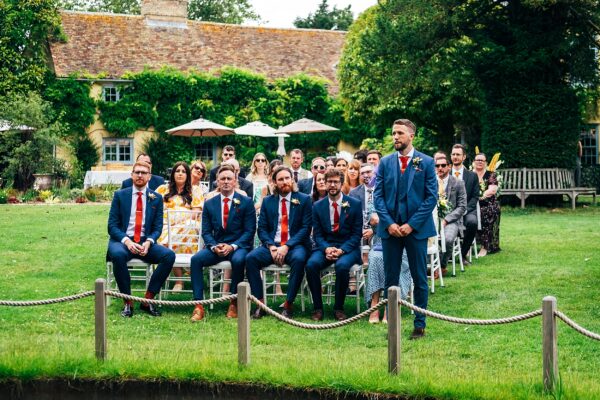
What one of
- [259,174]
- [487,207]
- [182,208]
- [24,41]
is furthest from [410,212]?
[24,41]

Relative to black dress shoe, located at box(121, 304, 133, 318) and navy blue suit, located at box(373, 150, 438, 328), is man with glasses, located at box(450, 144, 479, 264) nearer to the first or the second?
navy blue suit, located at box(373, 150, 438, 328)

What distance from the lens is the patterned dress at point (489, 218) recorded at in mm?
15336

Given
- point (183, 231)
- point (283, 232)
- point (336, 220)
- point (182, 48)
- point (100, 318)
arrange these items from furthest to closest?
point (182, 48), point (183, 231), point (283, 232), point (336, 220), point (100, 318)

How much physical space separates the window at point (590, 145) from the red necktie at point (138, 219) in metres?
30.6

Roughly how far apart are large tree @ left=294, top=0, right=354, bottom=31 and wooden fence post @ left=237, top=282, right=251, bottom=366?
55.6 meters

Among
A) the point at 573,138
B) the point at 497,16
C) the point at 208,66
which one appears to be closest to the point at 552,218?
the point at 573,138

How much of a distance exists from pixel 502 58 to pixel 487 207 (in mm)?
11620

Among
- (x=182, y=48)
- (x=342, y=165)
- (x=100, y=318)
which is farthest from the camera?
(x=182, y=48)

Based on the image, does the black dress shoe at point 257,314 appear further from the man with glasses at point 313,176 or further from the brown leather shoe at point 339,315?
the man with glasses at point 313,176

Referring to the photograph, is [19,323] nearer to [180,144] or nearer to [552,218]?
[552,218]

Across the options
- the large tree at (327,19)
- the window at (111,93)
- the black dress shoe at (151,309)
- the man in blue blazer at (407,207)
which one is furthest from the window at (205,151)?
the man in blue blazer at (407,207)

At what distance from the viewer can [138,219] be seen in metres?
11.0

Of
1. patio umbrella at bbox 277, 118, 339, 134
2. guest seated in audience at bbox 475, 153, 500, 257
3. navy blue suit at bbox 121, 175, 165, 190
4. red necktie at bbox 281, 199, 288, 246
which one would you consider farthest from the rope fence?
patio umbrella at bbox 277, 118, 339, 134

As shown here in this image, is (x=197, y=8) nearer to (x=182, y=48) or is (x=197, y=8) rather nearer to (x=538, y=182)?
(x=182, y=48)
